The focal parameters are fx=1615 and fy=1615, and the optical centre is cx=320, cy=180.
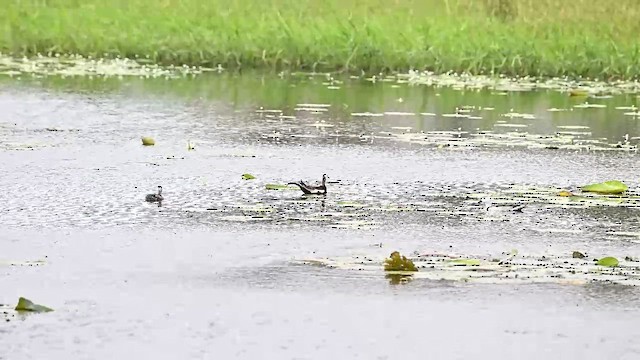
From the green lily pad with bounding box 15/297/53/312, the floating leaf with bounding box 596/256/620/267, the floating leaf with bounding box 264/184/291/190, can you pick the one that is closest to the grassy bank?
the floating leaf with bounding box 264/184/291/190

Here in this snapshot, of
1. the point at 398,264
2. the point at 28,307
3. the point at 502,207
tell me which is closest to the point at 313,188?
the point at 502,207

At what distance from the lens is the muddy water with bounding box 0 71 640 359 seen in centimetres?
700

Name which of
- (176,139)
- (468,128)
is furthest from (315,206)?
(468,128)

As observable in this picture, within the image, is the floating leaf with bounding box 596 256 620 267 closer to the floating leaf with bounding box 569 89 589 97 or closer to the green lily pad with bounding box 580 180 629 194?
the green lily pad with bounding box 580 180 629 194

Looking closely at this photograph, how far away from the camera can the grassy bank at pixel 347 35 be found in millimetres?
22609

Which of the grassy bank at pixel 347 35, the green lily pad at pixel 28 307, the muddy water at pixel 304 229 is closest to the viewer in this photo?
the muddy water at pixel 304 229

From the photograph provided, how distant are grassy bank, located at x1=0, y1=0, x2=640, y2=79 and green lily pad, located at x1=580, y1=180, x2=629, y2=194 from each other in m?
10.6

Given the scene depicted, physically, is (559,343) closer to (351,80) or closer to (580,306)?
(580,306)

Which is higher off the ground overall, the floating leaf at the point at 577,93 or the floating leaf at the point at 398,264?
the floating leaf at the point at 577,93

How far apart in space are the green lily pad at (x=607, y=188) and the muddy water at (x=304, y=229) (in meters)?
0.14

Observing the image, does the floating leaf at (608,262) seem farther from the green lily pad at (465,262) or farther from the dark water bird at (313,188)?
the dark water bird at (313,188)

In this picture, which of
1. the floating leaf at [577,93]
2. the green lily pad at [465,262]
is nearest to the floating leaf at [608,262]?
the green lily pad at [465,262]

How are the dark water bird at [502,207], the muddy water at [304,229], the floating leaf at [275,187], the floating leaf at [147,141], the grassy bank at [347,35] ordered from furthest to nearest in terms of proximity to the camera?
1. the grassy bank at [347,35]
2. the floating leaf at [147,141]
3. the floating leaf at [275,187]
4. the dark water bird at [502,207]
5. the muddy water at [304,229]

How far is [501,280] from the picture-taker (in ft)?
27.3
